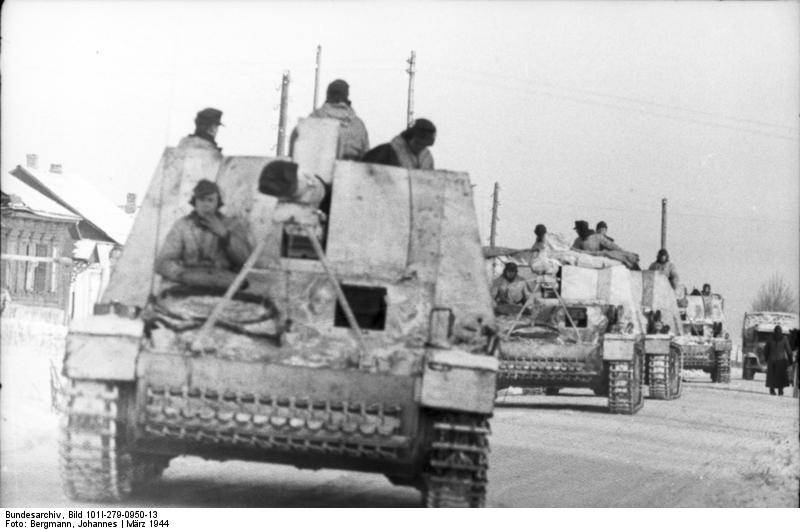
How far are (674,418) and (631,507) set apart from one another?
29.9 ft

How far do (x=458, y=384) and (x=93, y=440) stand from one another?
6.71 ft

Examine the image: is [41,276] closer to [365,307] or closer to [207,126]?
[207,126]

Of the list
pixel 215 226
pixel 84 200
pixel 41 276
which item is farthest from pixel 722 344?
pixel 215 226

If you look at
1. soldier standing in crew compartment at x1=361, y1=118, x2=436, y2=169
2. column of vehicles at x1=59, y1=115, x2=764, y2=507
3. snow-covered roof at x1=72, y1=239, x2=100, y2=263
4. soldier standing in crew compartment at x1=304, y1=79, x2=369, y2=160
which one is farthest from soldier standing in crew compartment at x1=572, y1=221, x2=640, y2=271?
column of vehicles at x1=59, y1=115, x2=764, y2=507

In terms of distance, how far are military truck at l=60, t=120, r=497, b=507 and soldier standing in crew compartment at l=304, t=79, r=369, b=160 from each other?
1.18 m

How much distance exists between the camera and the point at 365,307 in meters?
8.69

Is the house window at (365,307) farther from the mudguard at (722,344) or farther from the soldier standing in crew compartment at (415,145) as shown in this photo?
the mudguard at (722,344)

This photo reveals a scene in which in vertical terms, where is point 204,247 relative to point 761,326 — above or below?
below

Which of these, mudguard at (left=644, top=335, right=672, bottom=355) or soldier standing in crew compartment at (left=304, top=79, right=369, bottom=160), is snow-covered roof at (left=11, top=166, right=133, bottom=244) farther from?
soldier standing in crew compartment at (left=304, top=79, right=369, bottom=160)

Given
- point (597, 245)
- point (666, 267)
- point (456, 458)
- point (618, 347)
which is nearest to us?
point (456, 458)

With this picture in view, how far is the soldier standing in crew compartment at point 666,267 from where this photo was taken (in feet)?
86.6

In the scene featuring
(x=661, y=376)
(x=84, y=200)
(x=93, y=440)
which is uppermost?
(x=84, y=200)

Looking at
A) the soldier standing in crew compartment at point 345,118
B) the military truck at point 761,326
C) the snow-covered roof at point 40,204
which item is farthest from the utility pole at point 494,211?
the soldier standing in crew compartment at point 345,118

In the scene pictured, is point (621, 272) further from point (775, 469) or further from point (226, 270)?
point (226, 270)
